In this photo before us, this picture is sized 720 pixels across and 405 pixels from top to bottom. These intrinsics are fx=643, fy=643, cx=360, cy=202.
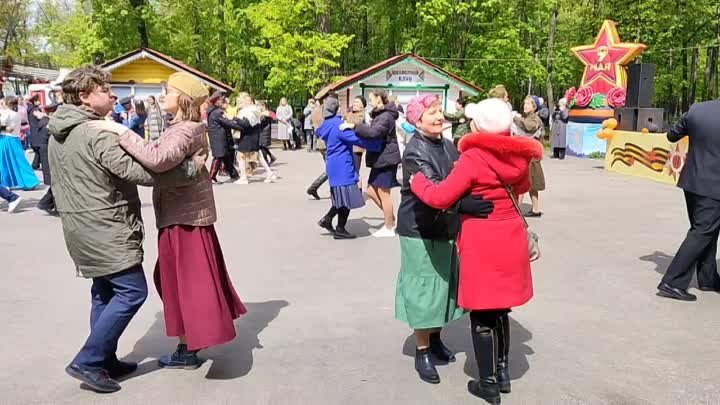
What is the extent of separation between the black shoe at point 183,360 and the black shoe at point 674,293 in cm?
393

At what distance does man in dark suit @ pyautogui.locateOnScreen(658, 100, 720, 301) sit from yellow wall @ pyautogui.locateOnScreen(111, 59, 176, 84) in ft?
70.9

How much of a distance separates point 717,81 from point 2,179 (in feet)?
141

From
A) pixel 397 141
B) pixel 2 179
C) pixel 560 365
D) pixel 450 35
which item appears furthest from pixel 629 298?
pixel 450 35

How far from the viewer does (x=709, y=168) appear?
17.2ft

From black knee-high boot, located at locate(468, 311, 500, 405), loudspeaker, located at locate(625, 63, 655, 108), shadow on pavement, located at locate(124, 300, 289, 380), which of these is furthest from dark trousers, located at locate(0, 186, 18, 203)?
loudspeaker, located at locate(625, 63, 655, 108)

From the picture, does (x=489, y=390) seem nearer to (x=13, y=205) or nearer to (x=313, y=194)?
(x=313, y=194)

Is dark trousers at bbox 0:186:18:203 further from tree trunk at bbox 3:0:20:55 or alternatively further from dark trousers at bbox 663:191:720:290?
tree trunk at bbox 3:0:20:55

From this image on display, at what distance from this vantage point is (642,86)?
16.4m

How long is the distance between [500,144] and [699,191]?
116 inches

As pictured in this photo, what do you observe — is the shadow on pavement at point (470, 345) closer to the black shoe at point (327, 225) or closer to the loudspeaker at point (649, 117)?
the black shoe at point (327, 225)

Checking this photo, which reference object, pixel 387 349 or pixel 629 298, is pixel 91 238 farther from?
pixel 629 298

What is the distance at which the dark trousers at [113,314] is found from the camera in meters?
3.55

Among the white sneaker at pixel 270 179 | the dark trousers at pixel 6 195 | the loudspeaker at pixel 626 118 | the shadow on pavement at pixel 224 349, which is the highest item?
the loudspeaker at pixel 626 118

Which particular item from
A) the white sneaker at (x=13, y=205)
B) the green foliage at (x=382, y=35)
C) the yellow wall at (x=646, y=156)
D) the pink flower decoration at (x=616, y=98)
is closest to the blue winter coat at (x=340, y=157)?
the white sneaker at (x=13, y=205)
